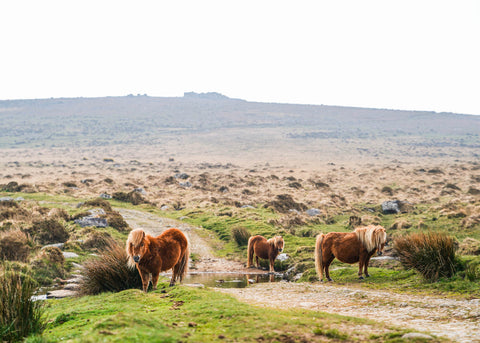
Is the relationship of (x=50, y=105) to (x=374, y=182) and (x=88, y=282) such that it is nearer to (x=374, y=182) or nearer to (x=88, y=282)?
(x=374, y=182)

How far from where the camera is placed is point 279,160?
88.1 meters

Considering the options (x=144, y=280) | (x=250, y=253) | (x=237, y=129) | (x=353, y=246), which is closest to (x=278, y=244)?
(x=250, y=253)

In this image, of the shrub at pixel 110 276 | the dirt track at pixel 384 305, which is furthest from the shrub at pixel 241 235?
the shrub at pixel 110 276

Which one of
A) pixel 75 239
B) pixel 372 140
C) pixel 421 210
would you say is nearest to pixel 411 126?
pixel 372 140

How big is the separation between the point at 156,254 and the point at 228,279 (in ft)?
18.7

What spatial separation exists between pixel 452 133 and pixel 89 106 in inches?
5635

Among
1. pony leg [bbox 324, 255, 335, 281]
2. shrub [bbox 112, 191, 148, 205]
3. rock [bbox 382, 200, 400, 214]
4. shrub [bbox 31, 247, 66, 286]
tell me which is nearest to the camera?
pony leg [bbox 324, 255, 335, 281]

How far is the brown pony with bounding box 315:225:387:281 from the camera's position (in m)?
12.7

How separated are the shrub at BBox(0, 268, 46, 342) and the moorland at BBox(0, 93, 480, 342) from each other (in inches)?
13.4

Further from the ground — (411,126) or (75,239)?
(411,126)

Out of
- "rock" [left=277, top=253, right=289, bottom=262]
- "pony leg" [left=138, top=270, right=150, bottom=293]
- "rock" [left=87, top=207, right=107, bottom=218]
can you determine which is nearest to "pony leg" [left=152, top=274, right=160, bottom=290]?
"pony leg" [left=138, top=270, right=150, bottom=293]

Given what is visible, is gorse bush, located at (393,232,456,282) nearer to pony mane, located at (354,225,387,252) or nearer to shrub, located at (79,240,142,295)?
pony mane, located at (354,225,387,252)

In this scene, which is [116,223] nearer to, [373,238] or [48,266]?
[48,266]

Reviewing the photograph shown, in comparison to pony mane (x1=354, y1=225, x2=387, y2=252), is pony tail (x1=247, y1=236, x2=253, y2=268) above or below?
below
